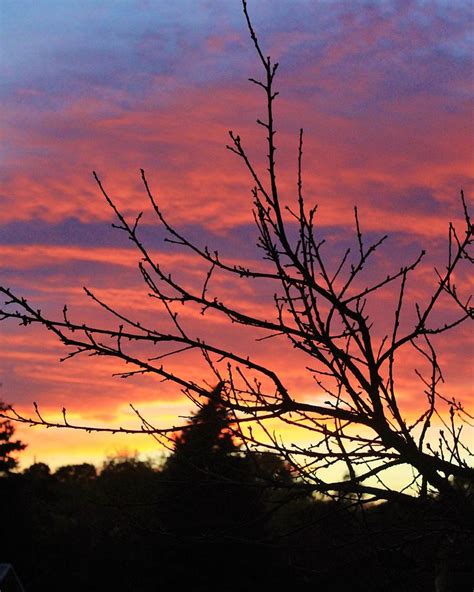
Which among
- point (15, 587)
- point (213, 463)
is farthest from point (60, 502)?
point (213, 463)

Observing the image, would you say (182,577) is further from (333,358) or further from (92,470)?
(92,470)

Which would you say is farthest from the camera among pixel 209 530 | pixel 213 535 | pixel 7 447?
pixel 7 447

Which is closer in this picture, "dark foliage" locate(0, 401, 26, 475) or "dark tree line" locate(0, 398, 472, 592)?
"dark tree line" locate(0, 398, 472, 592)

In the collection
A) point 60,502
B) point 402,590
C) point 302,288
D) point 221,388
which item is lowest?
point 402,590

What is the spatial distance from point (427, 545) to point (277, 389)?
138 cm

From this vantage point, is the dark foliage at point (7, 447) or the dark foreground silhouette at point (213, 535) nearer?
the dark foreground silhouette at point (213, 535)

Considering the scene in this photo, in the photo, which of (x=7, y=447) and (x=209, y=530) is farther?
(x=7, y=447)

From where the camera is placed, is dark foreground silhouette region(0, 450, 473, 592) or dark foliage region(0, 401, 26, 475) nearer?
dark foreground silhouette region(0, 450, 473, 592)

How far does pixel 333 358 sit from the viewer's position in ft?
14.2

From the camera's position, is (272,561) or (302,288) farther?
(272,561)

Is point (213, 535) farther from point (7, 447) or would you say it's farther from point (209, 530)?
point (7, 447)

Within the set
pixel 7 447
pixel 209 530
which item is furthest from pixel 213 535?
pixel 7 447

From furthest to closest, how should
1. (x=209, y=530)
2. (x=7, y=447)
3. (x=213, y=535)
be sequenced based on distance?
1. (x=7, y=447)
2. (x=209, y=530)
3. (x=213, y=535)

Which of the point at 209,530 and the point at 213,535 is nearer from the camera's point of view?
the point at 213,535
